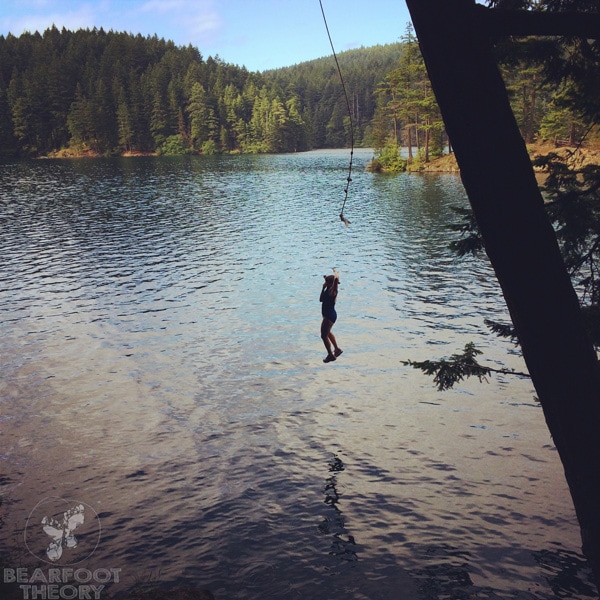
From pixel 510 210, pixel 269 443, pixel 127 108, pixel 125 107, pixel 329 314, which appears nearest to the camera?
pixel 510 210

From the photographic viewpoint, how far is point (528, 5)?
20.3ft

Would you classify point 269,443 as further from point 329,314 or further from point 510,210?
point 510,210

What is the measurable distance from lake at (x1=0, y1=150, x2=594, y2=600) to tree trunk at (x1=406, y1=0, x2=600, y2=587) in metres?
4.84

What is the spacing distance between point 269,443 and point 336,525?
3.34 meters

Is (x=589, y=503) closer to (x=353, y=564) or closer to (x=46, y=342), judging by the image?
(x=353, y=564)

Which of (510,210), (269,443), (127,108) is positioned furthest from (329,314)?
(127,108)

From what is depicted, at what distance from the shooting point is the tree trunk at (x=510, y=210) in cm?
319

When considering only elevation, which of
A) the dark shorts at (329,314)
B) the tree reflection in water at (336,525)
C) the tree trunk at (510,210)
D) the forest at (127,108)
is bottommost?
the tree reflection in water at (336,525)

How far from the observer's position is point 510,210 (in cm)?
322

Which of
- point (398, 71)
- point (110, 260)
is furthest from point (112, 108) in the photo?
point (110, 260)

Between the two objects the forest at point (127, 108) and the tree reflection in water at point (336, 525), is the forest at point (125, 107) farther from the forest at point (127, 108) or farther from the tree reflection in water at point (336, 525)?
the tree reflection in water at point (336, 525)

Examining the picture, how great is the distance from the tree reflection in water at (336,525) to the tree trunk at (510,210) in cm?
654

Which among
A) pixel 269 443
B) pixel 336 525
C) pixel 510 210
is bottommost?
pixel 336 525

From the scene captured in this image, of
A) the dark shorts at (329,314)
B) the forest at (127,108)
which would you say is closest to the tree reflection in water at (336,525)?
the dark shorts at (329,314)
